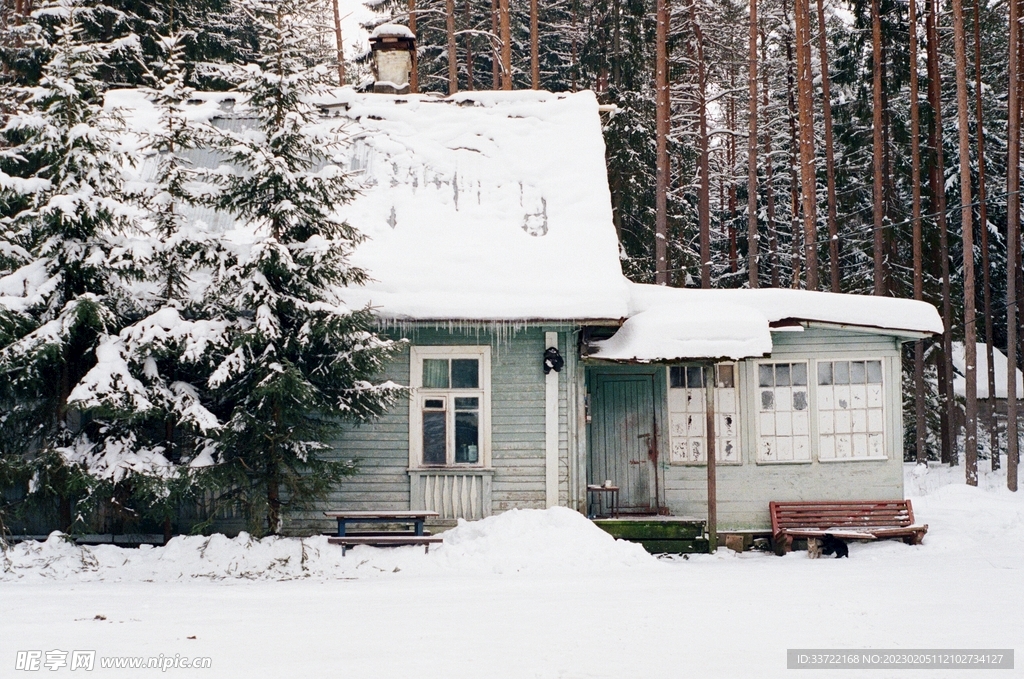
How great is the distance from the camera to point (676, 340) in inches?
492

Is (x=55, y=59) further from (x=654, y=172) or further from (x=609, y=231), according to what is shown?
(x=654, y=172)

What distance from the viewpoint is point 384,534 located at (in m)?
12.2

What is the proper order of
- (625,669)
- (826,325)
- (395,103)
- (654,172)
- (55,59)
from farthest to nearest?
1. (654,172)
2. (395,103)
3. (826,325)
4. (55,59)
5. (625,669)

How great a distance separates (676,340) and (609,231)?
7.09 ft

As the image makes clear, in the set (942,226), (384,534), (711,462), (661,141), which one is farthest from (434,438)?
(942,226)

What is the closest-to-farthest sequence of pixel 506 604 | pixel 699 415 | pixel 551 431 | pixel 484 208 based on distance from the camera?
pixel 506 604 < pixel 551 431 < pixel 699 415 < pixel 484 208

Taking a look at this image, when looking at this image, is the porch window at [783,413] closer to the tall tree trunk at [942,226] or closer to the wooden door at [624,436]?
the wooden door at [624,436]

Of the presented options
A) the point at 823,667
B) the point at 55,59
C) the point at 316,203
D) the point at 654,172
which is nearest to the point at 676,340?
the point at 316,203

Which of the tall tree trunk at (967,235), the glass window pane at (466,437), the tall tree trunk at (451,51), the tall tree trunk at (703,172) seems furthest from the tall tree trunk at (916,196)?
the glass window pane at (466,437)

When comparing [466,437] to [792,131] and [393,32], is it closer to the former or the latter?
[393,32]

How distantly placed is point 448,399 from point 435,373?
37cm

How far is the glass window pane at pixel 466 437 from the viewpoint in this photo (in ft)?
42.1

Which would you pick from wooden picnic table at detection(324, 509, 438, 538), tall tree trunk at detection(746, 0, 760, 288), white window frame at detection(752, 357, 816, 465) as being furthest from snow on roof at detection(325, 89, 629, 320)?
tall tree trunk at detection(746, 0, 760, 288)

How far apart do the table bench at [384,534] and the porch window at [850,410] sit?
5.49 meters
